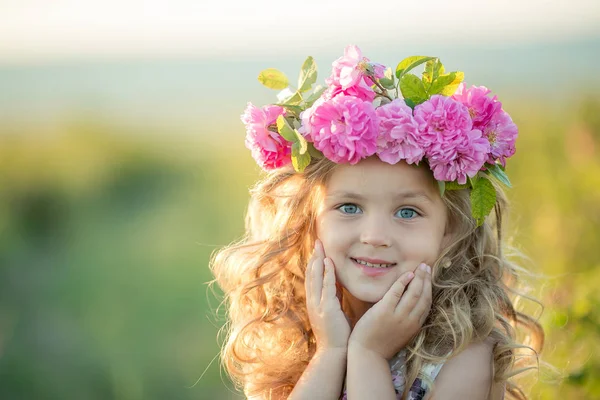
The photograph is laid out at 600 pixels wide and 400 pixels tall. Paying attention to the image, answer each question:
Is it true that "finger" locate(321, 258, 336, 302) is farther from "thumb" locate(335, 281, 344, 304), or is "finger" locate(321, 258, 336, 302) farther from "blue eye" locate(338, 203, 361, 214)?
"blue eye" locate(338, 203, 361, 214)

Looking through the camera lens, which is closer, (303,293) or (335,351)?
(335,351)

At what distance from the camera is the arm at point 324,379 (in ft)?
9.58

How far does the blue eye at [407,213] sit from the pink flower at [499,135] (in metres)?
0.33

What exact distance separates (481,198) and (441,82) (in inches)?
17.1

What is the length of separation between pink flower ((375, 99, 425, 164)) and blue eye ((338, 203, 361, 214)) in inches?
8.7

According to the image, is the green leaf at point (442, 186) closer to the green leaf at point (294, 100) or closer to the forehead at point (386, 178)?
the forehead at point (386, 178)

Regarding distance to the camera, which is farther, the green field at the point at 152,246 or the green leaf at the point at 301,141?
the green field at the point at 152,246

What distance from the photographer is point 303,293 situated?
3.41 m

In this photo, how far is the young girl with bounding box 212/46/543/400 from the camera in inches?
112

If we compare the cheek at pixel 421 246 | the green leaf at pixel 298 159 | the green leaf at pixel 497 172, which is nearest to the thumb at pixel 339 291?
the cheek at pixel 421 246

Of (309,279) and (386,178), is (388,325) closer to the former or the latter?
(309,279)

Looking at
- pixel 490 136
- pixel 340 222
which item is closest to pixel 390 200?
pixel 340 222

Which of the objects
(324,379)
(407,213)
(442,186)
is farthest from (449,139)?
(324,379)

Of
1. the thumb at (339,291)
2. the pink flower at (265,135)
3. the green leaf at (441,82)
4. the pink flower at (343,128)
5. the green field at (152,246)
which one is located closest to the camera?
the pink flower at (343,128)
